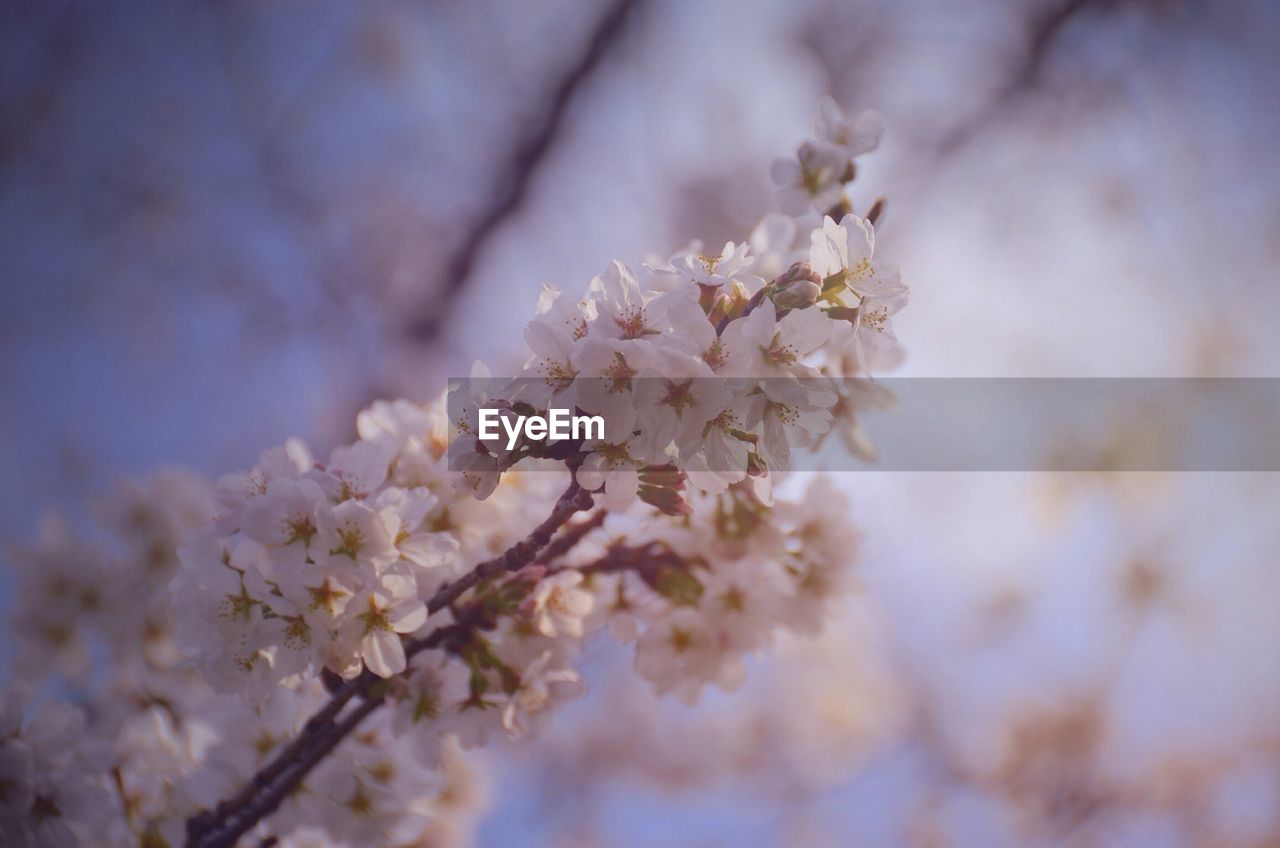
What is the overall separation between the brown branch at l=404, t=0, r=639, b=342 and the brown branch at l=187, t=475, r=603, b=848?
144 centimetres

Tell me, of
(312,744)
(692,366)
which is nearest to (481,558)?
(312,744)

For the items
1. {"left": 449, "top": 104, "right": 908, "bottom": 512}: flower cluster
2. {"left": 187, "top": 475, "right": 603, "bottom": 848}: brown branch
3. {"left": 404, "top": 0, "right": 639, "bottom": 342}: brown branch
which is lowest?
{"left": 187, "top": 475, "right": 603, "bottom": 848}: brown branch

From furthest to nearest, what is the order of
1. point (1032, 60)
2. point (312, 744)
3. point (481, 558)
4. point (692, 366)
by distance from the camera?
point (1032, 60) → point (481, 558) → point (312, 744) → point (692, 366)

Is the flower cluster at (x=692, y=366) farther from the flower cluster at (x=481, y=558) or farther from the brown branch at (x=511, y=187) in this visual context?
the brown branch at (x=511, y=187)

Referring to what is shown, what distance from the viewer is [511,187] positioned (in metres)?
2.14

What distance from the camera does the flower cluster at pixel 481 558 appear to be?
682 mm

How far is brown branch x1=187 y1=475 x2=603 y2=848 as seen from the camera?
0.82 meters

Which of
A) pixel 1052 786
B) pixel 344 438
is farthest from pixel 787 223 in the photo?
pixel 1052 786

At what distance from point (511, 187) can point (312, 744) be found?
1.67 m

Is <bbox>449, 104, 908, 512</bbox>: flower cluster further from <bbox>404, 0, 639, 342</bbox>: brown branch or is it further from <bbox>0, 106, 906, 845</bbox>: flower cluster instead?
<bbox>404, 0, 639, 342</bbox>: brown branch

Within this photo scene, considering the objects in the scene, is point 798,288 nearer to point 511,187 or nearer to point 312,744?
point 312,744

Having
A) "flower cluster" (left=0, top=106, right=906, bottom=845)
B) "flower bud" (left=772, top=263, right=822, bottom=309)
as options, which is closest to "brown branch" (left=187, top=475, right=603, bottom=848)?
"flower cluster" (left=0, top=106, right=906, bottom=845)

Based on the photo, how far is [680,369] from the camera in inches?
24.9

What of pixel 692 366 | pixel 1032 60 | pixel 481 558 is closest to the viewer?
pixel 692 366
